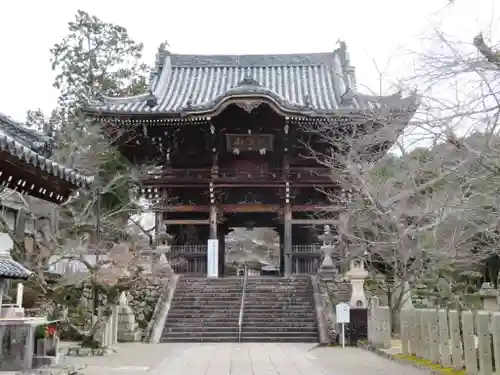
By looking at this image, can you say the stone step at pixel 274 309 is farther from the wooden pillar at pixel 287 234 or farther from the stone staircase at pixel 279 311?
the wooden pillar at pixel 287 234

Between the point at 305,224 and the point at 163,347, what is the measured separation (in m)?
9.06

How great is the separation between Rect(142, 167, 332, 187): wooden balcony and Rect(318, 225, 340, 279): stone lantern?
2140mm

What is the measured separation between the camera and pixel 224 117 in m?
22.2

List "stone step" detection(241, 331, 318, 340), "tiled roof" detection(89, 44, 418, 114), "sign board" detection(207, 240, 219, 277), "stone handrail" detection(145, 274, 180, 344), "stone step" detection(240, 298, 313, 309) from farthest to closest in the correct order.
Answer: "tiled roof" detection(89, 44, 418, 114) → "sign board" detection(207, 240, 219, 277) → "stone step" detection(240, 298, 313, 309) → "stone step" detection(241, 331, 318, 340) → "stone handrail" detection(145, 274, 180, 344)

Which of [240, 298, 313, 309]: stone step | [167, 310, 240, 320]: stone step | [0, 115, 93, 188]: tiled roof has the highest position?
[0, 115, 93, 188]: tiled roof

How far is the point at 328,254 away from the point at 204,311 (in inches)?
184

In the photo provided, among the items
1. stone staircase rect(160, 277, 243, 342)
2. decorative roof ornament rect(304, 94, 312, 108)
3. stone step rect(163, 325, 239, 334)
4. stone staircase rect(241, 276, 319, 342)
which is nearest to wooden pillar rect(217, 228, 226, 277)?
stone staircase rect(160, 277, 243, 342)

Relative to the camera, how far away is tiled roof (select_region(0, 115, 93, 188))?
6992 millimetres

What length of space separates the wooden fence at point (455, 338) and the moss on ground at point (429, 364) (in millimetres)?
74

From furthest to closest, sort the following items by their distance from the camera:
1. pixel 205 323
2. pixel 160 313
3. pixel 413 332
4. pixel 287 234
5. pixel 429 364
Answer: pixel 287 234 → pixel 160 313 → pixel 205 323 → pixel 413 332 → pixel 429 364

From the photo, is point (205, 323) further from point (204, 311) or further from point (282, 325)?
point (282, 325)

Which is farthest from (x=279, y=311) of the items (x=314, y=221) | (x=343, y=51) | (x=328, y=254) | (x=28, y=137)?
(x=343, y=51)

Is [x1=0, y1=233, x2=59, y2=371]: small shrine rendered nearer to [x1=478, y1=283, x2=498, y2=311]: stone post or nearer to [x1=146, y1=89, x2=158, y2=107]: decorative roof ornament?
[x1=478, y1=283, x2=498, y2=311]: stone post

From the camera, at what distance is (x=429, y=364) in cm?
981
